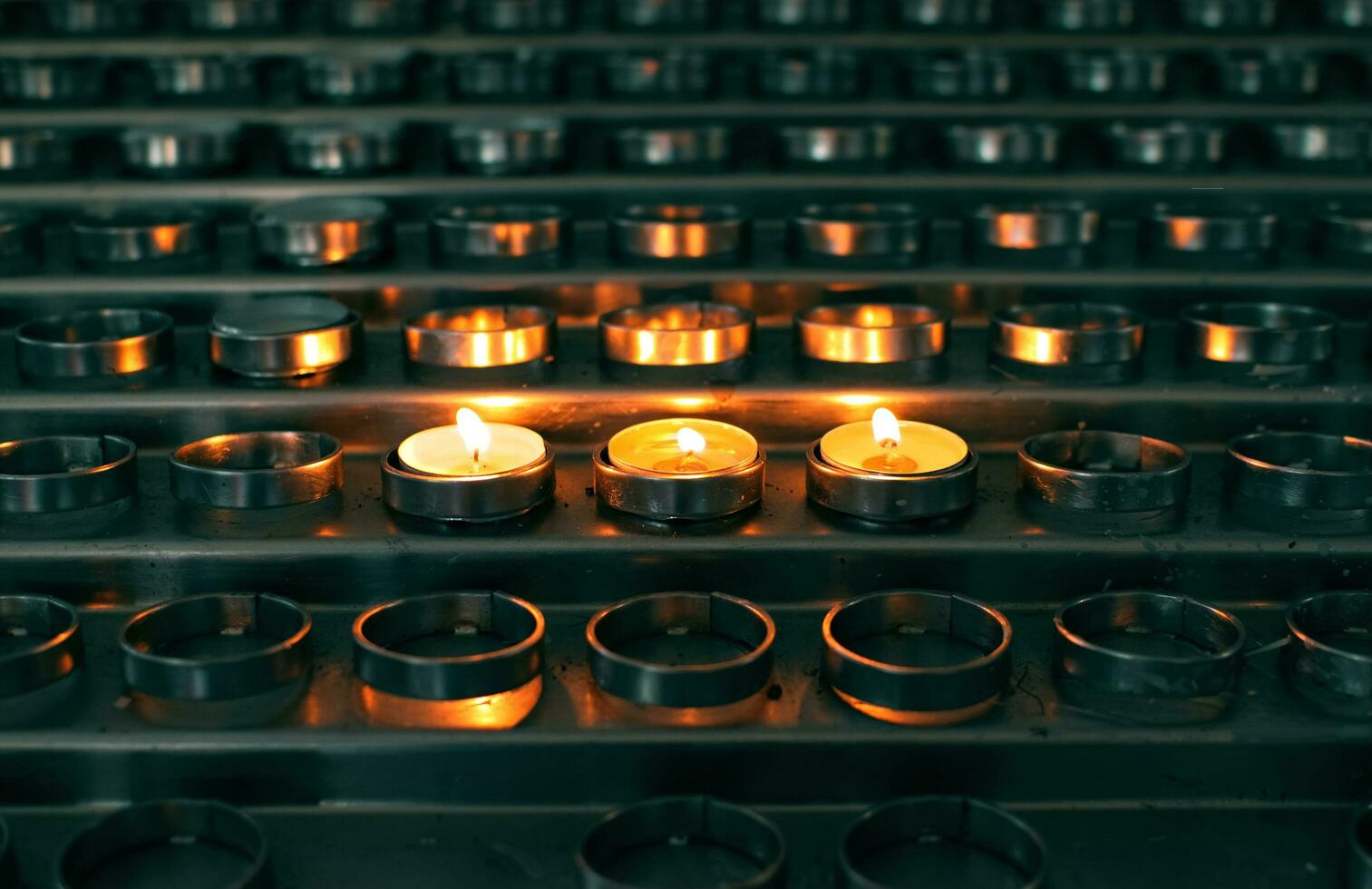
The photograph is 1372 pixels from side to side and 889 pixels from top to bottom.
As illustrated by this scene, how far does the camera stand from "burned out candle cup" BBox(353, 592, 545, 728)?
1.72 metres

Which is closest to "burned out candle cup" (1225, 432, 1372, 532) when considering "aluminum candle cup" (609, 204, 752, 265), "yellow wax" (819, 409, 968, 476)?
"yellow wax" (819, 409, 968, 476)

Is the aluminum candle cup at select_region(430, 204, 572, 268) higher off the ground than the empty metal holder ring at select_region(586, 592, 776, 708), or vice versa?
the aluminum candle cup at select_region(430, 204, 572, 268)

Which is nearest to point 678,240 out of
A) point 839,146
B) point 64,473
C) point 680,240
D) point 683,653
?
point 680,240

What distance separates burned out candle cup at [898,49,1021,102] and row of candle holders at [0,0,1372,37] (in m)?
0.10

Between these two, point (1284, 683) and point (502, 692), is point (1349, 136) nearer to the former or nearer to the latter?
point (1284, 683)

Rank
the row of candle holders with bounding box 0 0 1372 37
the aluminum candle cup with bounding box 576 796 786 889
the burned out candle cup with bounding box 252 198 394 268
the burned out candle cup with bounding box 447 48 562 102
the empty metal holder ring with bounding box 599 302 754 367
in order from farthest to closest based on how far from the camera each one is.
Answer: the row of candle holders with bounding box 0 0 1372 37, the burned out candle cup with bounding box 447 48 562 102, the burned out candle cup with bounding box 252 198 394 268, the empty metal holder ring with bounding box 599 302 754 367, the aluminum candle cup with bounding box 576 796 786 889

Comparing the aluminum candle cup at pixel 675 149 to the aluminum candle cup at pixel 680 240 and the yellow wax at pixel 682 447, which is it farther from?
the yellow wax at pixel 682 447

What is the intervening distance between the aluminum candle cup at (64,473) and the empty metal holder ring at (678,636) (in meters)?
0.67

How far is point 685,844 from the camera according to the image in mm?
1602

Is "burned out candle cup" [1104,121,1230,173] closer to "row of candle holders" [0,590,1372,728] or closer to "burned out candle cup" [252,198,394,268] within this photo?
"row of candle holders" [0,590,1372,728]

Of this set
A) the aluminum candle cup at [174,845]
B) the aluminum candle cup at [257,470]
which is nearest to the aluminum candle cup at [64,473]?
the aluminum candle cup at [257,470]

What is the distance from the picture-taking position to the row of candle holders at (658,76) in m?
2.75

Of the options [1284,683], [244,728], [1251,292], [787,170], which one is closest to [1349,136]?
[1251,292]

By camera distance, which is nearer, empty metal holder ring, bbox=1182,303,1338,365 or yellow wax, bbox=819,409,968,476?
A: yellow wax, bbox=819,409,968,476
